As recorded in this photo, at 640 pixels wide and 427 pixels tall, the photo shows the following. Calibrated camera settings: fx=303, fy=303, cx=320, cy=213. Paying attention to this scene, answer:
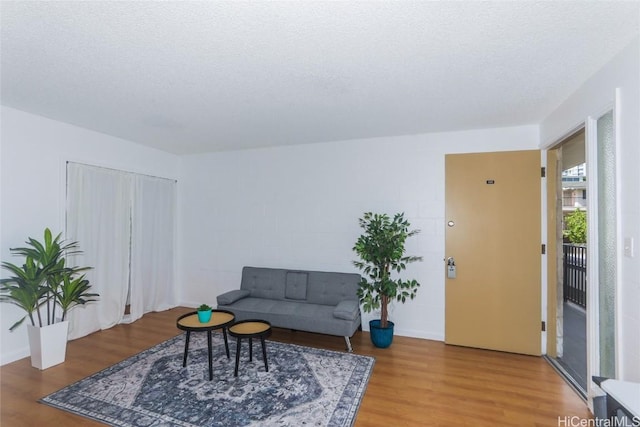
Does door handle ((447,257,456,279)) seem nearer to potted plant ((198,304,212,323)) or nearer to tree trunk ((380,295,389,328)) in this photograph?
tree trunk ((380,295,389,328))

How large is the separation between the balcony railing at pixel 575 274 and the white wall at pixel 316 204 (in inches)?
126

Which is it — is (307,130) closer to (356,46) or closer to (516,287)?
(356,46)

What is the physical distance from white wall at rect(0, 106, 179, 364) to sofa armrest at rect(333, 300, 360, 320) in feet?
10.8

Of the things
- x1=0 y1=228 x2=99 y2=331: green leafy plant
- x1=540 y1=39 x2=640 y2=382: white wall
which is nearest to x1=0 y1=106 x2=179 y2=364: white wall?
x1=0 y1=228 x2=99 y2=331: green leafy plant

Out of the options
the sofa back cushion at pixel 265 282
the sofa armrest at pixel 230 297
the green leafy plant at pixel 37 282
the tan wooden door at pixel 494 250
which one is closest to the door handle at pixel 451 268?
the tan wooden door at pixel 494 250

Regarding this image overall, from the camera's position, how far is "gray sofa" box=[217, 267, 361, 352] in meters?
3.32

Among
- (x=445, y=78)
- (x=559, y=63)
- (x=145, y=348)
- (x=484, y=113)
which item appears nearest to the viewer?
(x=559, y=63)

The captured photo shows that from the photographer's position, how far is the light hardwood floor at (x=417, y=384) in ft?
7.23

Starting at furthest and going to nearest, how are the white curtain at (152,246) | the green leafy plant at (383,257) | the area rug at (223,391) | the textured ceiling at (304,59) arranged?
the white curtain at (152,246) → the green leafy plant at (383,257) → the area rug at (223,391) → the textured ceiling at (304,59)

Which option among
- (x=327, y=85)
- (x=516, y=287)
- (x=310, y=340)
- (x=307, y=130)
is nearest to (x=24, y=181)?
(x=307, y=130)

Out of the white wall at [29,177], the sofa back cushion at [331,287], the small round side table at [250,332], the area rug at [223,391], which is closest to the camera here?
the area rug at [223,391]

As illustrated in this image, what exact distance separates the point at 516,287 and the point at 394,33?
3.03 m

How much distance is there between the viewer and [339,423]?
2115 mm

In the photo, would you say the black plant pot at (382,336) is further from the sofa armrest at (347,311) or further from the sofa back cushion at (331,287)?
the sofa back cushion at (331,287)
